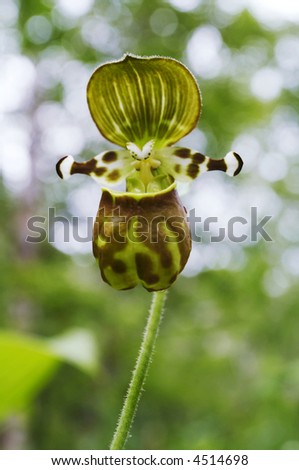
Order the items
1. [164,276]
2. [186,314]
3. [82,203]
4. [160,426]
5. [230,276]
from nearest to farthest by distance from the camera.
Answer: [164,276] → [230,276] → [186,314] → [82,203] → [160,426]

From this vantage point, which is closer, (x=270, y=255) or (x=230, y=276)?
(x=230, y=276)

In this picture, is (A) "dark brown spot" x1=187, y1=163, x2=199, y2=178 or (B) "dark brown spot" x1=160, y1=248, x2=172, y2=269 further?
(A) "dark brown spot" x1=187, y1=163, x2=199, y2=178

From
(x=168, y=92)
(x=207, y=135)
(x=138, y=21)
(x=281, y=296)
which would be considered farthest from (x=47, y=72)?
(x=168, y=92)

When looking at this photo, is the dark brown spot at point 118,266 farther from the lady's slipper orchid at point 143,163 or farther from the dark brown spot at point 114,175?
the dark brown spot at point 114,175

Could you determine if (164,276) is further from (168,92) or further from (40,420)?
(40,420)

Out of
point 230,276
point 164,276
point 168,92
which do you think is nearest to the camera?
point 164,276

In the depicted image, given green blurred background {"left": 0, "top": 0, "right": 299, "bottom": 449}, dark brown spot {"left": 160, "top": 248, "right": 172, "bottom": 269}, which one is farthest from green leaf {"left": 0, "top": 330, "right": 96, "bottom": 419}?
green blurred background {"left": 0, "top": 0, "right": 299, "bottom": 449}

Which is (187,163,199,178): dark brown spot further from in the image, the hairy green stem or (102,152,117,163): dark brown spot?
the hairy green stem
